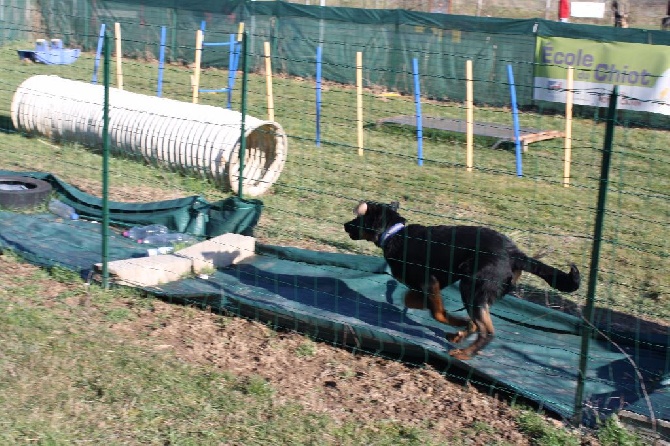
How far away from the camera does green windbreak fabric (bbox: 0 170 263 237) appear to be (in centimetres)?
842

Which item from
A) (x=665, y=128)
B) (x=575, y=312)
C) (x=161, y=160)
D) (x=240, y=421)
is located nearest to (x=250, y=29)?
(x=665, y=128)

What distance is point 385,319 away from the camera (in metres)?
6.64

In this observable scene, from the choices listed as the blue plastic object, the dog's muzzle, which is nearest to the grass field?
the dog's muzzle

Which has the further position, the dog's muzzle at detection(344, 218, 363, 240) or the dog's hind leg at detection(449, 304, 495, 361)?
the dog's muzzle at detection(344, 218, 363, 240)

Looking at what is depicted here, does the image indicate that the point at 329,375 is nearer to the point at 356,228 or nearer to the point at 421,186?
the point at 356,228

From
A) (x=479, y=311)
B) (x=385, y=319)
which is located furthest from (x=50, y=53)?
(x=479, y=311)

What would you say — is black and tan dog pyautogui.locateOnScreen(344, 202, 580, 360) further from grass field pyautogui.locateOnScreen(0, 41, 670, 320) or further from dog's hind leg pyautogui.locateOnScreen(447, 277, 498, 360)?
grass field pyautogui.locateOnScreen(0, 41, 670, 320)

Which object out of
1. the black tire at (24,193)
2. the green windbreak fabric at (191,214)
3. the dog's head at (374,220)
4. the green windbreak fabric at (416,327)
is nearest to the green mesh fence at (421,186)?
the green windbreak fabric at (416,327)

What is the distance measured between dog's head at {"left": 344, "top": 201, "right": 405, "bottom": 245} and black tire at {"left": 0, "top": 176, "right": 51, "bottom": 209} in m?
4.01

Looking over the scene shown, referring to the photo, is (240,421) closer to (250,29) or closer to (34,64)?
(34,64)

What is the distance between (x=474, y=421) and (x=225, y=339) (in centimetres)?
193

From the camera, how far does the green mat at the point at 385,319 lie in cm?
561

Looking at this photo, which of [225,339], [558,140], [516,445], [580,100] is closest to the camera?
[516,445]

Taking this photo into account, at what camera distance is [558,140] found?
15992 millimetres
